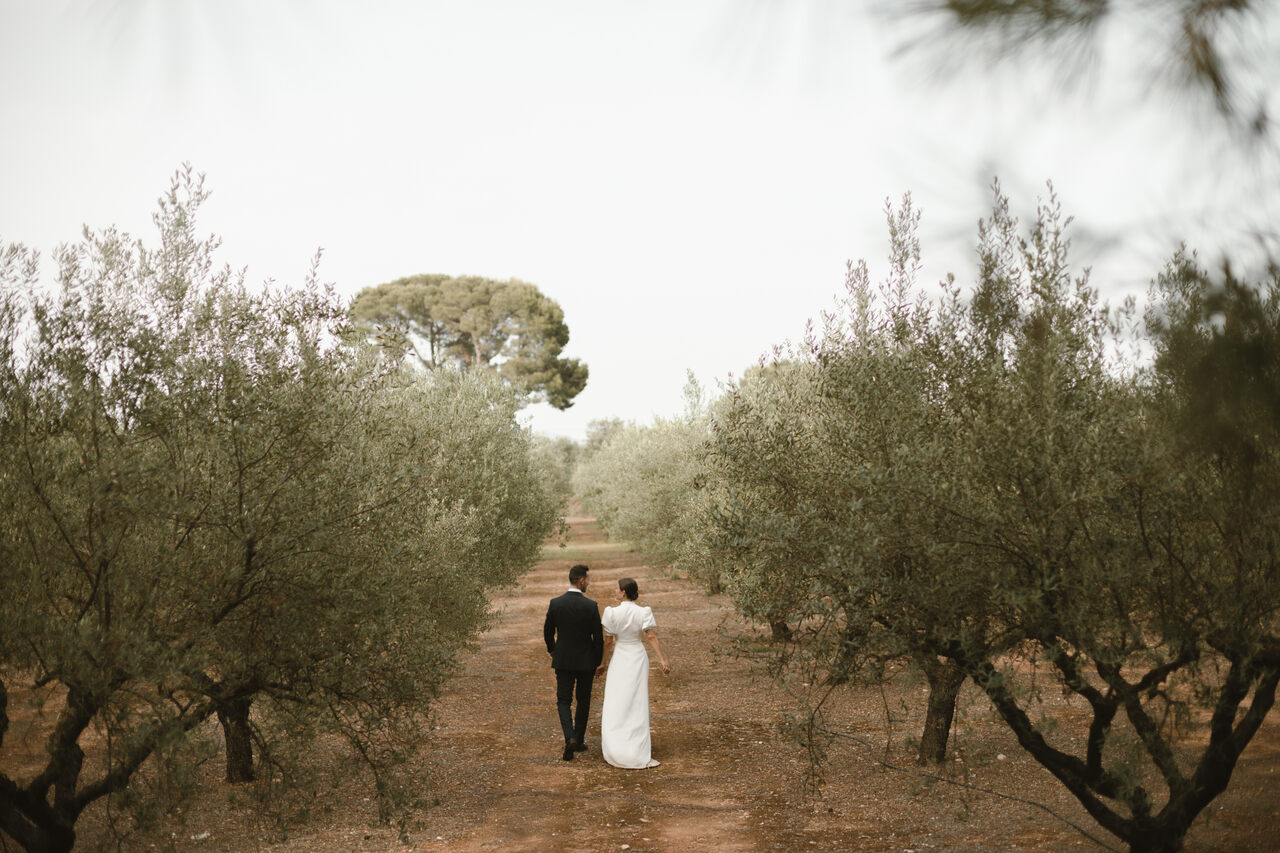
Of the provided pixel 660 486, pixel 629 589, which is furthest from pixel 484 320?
pixel 629 589

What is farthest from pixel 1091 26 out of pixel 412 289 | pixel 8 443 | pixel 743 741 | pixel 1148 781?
pixel 412 289

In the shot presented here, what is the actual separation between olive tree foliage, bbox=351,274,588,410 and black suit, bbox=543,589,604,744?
40329 mm

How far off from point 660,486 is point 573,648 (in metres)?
18.0

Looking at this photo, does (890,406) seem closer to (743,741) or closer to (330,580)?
(330,580)

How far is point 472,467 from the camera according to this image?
19031 millimetres

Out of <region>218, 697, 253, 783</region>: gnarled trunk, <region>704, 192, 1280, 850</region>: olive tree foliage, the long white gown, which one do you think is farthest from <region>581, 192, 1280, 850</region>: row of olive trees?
<region>218, 697, 253, 783</region>: gnarled trunk

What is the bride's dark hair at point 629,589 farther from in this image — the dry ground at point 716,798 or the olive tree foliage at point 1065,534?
the olive tree foliage at point 1065,534

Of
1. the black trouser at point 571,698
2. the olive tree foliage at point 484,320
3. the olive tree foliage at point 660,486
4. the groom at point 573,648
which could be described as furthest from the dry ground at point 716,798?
the olive tree foliage at point 484,320

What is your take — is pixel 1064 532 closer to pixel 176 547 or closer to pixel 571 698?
pixel 176 547

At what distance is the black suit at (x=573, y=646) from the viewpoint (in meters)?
11.2

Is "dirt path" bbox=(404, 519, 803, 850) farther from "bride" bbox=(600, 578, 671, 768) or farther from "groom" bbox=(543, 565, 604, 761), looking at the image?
"groom" bbox=(543, 565, 604, 761)

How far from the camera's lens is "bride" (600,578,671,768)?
1080 centimetres

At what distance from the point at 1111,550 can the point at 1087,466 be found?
21.6 inches

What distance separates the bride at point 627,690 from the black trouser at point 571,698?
340mm
